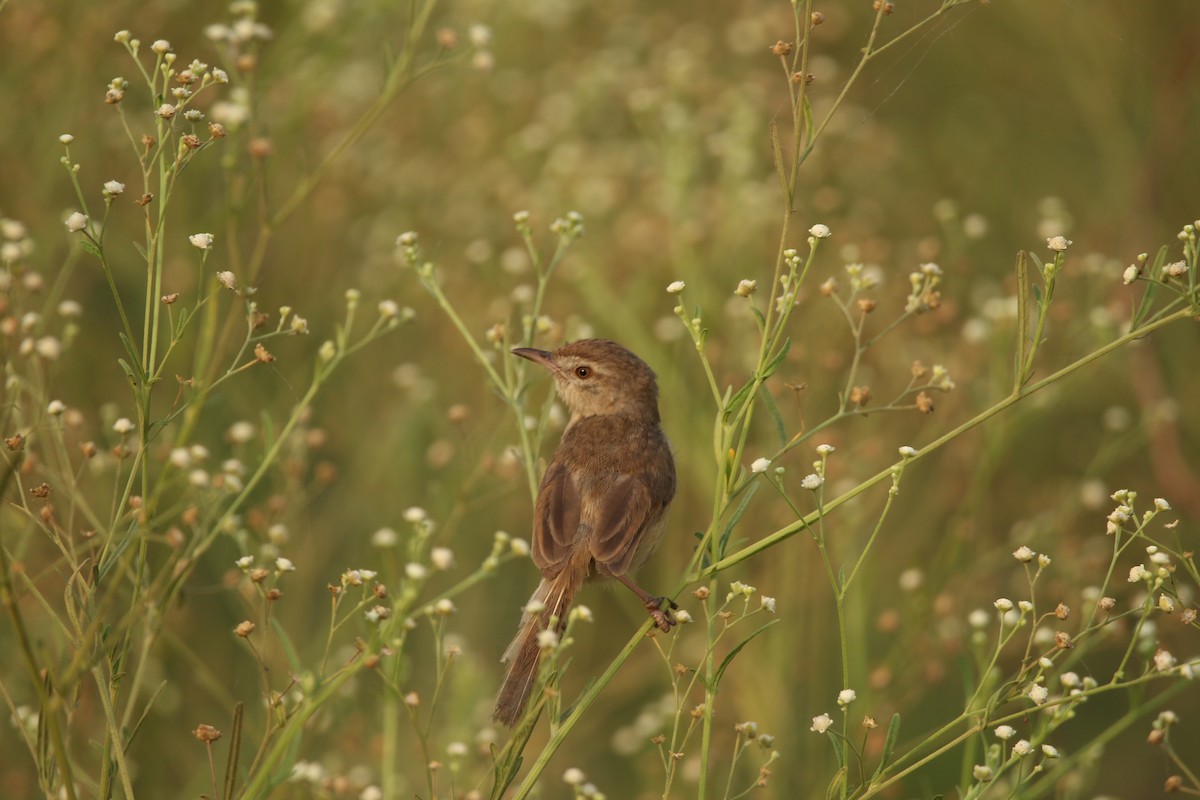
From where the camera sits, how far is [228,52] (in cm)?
375

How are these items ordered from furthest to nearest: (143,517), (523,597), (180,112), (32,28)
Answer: (523,597) → (32,28) → (180,112) → (143,517)

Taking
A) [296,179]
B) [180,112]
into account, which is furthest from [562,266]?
[180,112]

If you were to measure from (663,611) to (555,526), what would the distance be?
2.83 ft

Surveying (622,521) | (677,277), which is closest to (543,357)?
(622,521)

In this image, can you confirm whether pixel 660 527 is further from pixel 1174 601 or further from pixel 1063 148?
pixel 1063 148

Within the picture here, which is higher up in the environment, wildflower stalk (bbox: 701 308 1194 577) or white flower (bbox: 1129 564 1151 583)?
wildflower stalk (bbox: 701 308 1194 577)

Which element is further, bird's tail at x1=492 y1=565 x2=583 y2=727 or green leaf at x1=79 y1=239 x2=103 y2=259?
bird's tail at x1=492 y1=565 x2=583 y2=727

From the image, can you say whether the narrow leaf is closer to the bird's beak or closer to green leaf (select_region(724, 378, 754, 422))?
green leaf (select_region(724, 378, 754, 422))

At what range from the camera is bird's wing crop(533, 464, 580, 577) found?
A: 445 cm

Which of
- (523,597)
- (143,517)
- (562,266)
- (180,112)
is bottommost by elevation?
(523,597)

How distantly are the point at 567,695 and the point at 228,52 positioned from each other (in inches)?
227

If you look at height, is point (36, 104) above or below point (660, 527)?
above

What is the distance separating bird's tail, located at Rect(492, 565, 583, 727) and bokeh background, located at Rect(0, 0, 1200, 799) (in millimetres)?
431

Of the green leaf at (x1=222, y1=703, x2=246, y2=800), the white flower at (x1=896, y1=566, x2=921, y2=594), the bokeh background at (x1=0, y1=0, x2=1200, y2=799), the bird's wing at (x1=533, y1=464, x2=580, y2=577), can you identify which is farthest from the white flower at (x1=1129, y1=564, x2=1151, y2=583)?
the white flower at (x1=896, y1=566, x2=921, y2=594)
